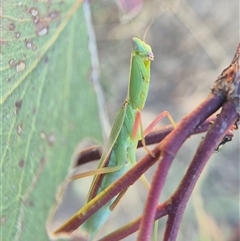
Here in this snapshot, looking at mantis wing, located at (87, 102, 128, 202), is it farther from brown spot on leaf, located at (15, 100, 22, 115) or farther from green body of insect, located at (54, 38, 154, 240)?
brown spot on leaf, located at (15, 100, 22, 115)

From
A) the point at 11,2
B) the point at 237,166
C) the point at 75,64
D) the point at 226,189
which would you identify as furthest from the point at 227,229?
the point at 11,2

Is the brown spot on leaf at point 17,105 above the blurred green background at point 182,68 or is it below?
below

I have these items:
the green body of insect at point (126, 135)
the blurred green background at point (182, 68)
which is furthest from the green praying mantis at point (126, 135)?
the blurred green background at point (182, 68)

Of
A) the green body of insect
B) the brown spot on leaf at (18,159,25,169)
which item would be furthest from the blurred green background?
the brown spot on leaf at (18,159,25,169)

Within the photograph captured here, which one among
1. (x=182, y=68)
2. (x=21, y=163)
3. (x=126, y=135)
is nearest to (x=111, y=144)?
(x=126, y=135)

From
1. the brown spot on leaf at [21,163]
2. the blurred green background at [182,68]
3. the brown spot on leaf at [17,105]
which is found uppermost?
the blurred green background at [182,68]

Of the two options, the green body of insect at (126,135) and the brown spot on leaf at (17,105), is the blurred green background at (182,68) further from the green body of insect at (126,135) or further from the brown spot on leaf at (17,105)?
the brown spot on leaf at (17,105)

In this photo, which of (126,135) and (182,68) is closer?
(126,135)

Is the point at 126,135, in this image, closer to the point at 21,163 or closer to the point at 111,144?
the point at 111,144

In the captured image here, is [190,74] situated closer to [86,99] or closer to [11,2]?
[86,99]
